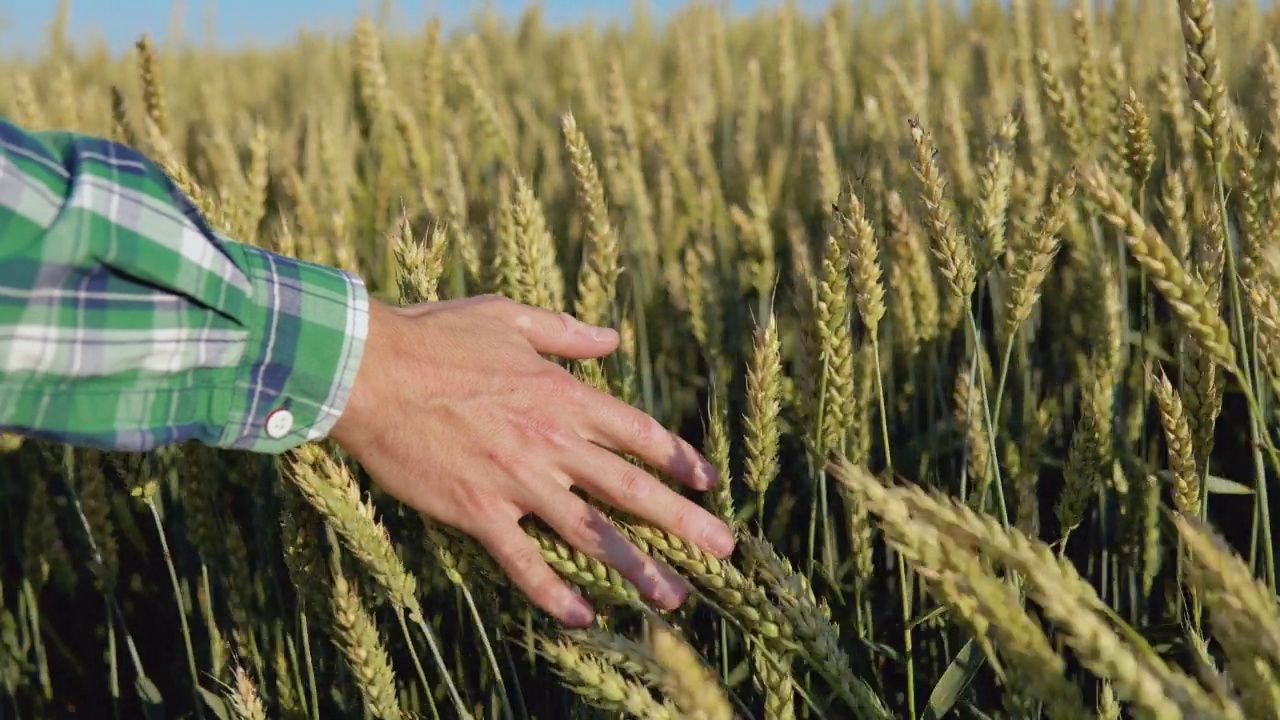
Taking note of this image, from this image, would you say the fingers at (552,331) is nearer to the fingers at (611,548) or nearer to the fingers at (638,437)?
the fingers at (638,437)

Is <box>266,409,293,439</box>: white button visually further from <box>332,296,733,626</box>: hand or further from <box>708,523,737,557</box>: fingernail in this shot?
<box>708,523,737,557</box>: fingernail

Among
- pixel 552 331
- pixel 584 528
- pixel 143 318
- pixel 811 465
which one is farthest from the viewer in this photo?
pixel 811 465

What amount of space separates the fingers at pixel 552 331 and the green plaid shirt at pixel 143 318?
170 mm

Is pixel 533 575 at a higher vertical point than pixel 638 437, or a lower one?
lower

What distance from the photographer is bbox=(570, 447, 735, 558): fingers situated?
3.18 ft

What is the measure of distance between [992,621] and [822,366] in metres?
0.58

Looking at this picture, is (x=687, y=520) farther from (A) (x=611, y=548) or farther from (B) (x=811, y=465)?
(B) (x=811, y=465)

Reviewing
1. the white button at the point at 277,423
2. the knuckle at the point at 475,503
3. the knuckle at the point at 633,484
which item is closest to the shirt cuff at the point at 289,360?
the white button at the point at 277,423

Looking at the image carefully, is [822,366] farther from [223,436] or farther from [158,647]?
[158,647]

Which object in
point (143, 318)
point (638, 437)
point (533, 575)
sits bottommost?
point (533, 575)

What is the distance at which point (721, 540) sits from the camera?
98 centimetres

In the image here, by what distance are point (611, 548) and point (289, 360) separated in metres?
0.30

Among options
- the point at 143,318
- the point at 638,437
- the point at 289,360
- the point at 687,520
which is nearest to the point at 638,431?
the point at 638,437

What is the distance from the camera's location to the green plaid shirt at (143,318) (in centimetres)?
81
